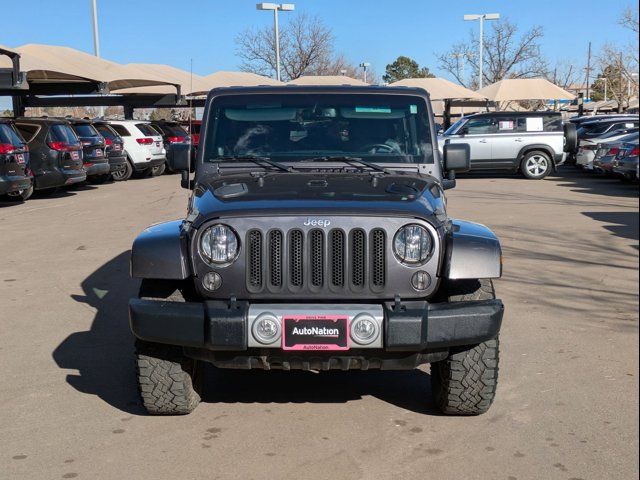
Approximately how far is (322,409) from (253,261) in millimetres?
1164

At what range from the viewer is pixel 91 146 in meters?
20.7

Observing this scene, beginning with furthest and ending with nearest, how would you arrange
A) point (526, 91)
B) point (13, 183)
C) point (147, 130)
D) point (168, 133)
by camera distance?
1. point (526, 91)
2. point (168, 133)
3. point (147, 130)
4. point (13, 183)

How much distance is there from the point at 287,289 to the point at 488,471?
4.29 feet

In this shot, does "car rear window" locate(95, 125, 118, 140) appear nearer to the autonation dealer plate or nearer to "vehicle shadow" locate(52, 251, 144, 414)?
"vehicle shadow" locate(52, 251, 144, 414)

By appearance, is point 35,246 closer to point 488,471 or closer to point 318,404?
point 318,404

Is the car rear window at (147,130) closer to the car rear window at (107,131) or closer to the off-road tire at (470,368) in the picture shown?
the car rear window at (107,131)

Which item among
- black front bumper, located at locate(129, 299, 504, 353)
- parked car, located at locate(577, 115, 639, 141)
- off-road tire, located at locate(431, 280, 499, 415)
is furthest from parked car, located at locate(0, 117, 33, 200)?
parked car, located at locate(577, 115, 639, 141)

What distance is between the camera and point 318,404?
5.09m

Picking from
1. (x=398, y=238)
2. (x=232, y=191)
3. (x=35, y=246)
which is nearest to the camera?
(x=398, y=238)

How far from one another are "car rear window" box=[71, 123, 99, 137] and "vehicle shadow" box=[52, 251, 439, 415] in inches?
580

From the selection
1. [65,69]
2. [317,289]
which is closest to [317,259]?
[317,289]

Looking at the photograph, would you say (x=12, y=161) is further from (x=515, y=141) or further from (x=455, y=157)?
(x=515, y=141)

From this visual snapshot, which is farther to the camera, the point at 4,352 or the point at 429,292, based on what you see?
the point at 4,352

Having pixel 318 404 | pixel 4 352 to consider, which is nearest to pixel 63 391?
pixel 4 352
